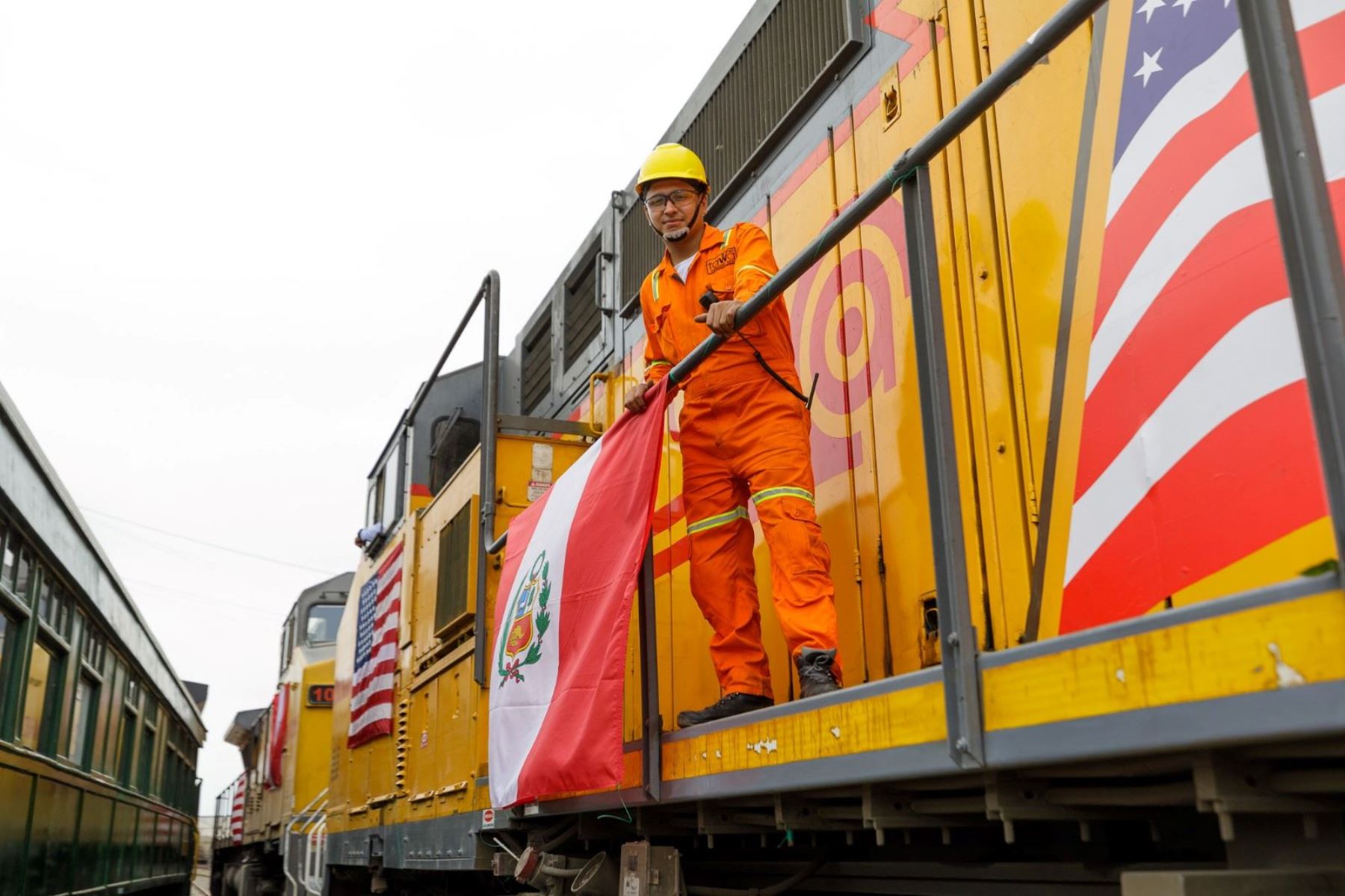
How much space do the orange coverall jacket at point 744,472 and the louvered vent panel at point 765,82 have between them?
76 centimetres

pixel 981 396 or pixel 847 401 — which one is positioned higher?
pixel 847 401

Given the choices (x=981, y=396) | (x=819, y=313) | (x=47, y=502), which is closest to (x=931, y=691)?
(x=981, y=396)

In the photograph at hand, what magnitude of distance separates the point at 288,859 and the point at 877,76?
803 cm

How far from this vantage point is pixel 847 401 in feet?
10.5

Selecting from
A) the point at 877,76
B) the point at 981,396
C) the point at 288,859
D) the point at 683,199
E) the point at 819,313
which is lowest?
the point at 288,859

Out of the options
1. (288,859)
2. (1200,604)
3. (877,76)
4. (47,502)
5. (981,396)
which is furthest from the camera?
(288,859)

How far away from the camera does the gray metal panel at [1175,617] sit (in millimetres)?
1277

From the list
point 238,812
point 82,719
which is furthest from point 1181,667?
point 238,812

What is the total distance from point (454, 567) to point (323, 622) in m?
11.4

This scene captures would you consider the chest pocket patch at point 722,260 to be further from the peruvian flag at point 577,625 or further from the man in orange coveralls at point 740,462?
the peruvian flag at point 577,625

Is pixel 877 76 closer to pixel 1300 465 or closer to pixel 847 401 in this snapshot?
pixel 847 401

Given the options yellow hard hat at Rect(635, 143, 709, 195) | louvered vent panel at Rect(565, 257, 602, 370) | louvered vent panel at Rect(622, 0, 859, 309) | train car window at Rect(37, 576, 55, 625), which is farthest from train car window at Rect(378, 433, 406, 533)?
yellow hard hat at Rect(635, 143, 709, 195)

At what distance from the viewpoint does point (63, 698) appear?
22.1ft

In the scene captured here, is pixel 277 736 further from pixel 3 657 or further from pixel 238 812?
pixel 3 657
